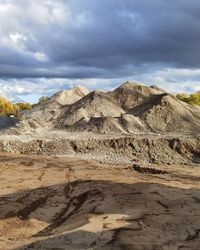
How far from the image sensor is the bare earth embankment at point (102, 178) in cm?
1123

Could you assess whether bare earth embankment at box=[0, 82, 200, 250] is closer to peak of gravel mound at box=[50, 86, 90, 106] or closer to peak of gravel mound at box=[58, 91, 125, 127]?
peak of gravel mound at box=[58, 91, 125, 127]

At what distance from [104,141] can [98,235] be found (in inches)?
597

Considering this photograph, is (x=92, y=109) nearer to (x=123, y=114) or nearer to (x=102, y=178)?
(x=123, y=114)

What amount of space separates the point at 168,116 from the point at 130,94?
8.41m

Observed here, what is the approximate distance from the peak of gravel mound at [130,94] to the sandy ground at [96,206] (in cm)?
1605

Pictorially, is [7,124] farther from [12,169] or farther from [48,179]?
[48,179]

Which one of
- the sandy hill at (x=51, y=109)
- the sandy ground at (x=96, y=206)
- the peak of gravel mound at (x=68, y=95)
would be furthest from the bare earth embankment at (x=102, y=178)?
the peak of gravel mound at (x=68, y=95)

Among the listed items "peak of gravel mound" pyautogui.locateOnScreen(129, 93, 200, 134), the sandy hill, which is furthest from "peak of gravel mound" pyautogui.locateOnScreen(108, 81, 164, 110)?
"peak of gravel mound" pyautogui.locateOnScreen(129, 93, 200, 134)

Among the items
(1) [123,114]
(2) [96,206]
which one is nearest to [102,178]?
(2) [96,206]

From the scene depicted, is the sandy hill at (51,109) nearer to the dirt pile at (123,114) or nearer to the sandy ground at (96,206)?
the dirt pile at (123,114)

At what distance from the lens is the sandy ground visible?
1075 cm

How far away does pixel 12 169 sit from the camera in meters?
20.9

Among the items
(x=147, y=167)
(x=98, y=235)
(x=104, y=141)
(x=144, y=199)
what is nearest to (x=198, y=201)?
(x=144, y=199)

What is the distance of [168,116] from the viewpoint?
103ft
